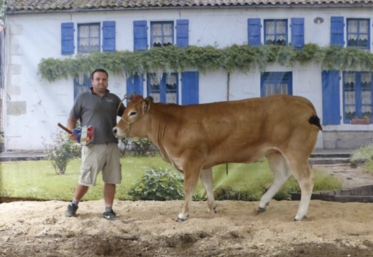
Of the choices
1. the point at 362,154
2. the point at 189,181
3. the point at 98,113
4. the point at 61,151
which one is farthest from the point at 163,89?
the point at 362,154

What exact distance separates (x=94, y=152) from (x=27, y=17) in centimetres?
178

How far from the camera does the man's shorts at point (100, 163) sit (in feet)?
18.2

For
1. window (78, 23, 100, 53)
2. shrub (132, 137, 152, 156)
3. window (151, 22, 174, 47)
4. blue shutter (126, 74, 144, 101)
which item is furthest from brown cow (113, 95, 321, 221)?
window (78, 23, 100, 53)

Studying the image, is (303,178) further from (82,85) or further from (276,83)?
(82,85)

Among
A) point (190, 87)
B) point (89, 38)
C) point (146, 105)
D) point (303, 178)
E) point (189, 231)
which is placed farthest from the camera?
point (89, 38)

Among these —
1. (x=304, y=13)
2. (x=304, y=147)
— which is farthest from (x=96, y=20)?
(x=304, y=147)

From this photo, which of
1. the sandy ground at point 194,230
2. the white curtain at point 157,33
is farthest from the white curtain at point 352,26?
the white curtain at point 157,33

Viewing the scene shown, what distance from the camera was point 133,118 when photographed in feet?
17.7

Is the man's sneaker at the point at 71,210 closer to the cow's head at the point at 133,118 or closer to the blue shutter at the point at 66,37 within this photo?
the cow's head at the point at 133,118

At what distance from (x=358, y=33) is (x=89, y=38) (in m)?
3.02

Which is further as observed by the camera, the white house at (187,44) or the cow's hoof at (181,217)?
the white house at (187,44)

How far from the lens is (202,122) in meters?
5.37

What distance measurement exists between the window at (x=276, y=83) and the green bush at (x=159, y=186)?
1.39 m

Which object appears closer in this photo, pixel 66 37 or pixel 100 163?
pixel 100 163
